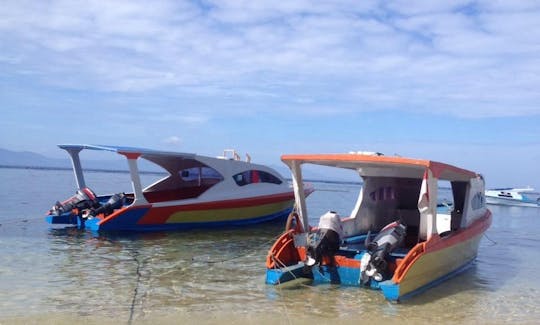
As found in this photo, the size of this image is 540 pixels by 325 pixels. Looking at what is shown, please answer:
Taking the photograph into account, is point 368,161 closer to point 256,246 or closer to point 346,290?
point 346,290

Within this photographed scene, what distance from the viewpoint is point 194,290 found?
8.73 meters

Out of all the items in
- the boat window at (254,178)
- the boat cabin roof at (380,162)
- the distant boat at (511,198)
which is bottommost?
the distant boat at (511,198)

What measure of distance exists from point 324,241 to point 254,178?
354 inches

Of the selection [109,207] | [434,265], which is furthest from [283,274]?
[109,207]

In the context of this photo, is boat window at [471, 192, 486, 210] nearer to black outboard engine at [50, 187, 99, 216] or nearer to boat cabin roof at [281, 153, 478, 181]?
boat cabin roof at [281, 153, 478, 181]

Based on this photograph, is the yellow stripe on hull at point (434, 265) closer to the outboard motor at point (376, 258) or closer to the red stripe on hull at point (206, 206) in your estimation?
the outboard motor at point (376, 258)

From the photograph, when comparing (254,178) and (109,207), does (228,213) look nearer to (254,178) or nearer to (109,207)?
(254,178)

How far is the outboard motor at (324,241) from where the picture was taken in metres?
9.16

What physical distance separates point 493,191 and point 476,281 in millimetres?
31656

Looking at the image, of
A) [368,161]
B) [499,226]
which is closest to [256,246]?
[368,161]

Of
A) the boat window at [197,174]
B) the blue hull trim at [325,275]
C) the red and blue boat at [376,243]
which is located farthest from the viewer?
the boat window at [197,174]

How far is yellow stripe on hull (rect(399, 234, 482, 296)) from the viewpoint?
8.42 metres

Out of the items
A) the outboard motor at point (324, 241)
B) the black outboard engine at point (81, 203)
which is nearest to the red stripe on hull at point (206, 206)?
the black outboard engine at point (81, 203)

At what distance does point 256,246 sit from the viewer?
13906 mm
